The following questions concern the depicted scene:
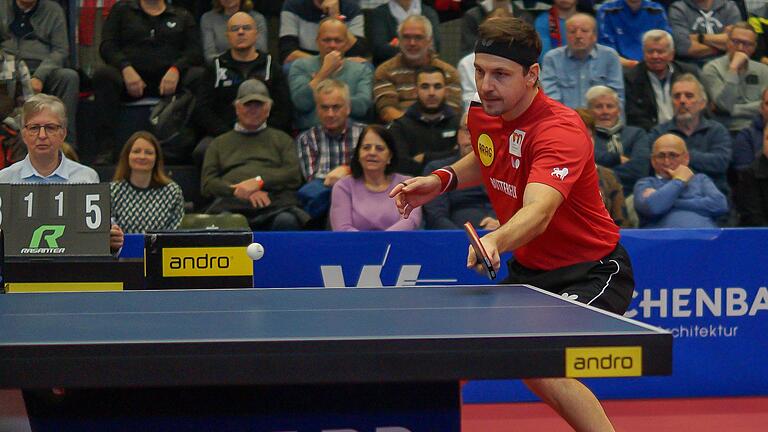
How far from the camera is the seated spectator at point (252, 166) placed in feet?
26.5

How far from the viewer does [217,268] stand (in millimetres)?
5105

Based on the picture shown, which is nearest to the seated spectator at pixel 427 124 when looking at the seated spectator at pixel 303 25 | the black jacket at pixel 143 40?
the seated spectator at pixel 303 25

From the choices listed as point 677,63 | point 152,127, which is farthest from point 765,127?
point 152,127

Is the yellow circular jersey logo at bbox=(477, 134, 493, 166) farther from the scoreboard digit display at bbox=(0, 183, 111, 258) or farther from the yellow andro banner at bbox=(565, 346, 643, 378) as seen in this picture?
the yellow andro banner at bbox=(565, 346, 643, 378)

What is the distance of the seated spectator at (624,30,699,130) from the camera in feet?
30.8

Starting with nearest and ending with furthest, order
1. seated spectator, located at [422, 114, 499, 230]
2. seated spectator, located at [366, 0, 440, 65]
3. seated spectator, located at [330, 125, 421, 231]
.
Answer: seated spectator, located at [330, 125, 421, 231], seated spectator, located at [422, 114, 499, 230], seated spectator, located at [366, 0, 440, 65]

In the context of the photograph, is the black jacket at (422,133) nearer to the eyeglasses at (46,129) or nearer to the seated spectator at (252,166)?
the seated spectator at (252,166)

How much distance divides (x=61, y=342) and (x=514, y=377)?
3.69 ft

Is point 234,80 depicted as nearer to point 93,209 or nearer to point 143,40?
point 143,40

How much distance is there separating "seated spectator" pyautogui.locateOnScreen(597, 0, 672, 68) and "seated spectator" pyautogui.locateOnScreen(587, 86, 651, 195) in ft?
5.00

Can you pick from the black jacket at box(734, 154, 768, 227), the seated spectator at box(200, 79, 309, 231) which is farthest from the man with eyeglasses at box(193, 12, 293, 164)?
the black jacket at box(734, 154, 768, 227)

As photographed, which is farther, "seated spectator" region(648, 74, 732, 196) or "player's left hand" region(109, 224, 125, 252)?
"seated spectator" region(648, 74, 732, 196)

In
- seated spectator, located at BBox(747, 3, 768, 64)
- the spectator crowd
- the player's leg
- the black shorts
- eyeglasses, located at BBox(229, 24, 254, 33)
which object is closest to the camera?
the player's leg

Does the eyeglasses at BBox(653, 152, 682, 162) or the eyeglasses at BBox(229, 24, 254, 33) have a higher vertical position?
the eyeglasses at BBox(229, 24, 254, 33)
